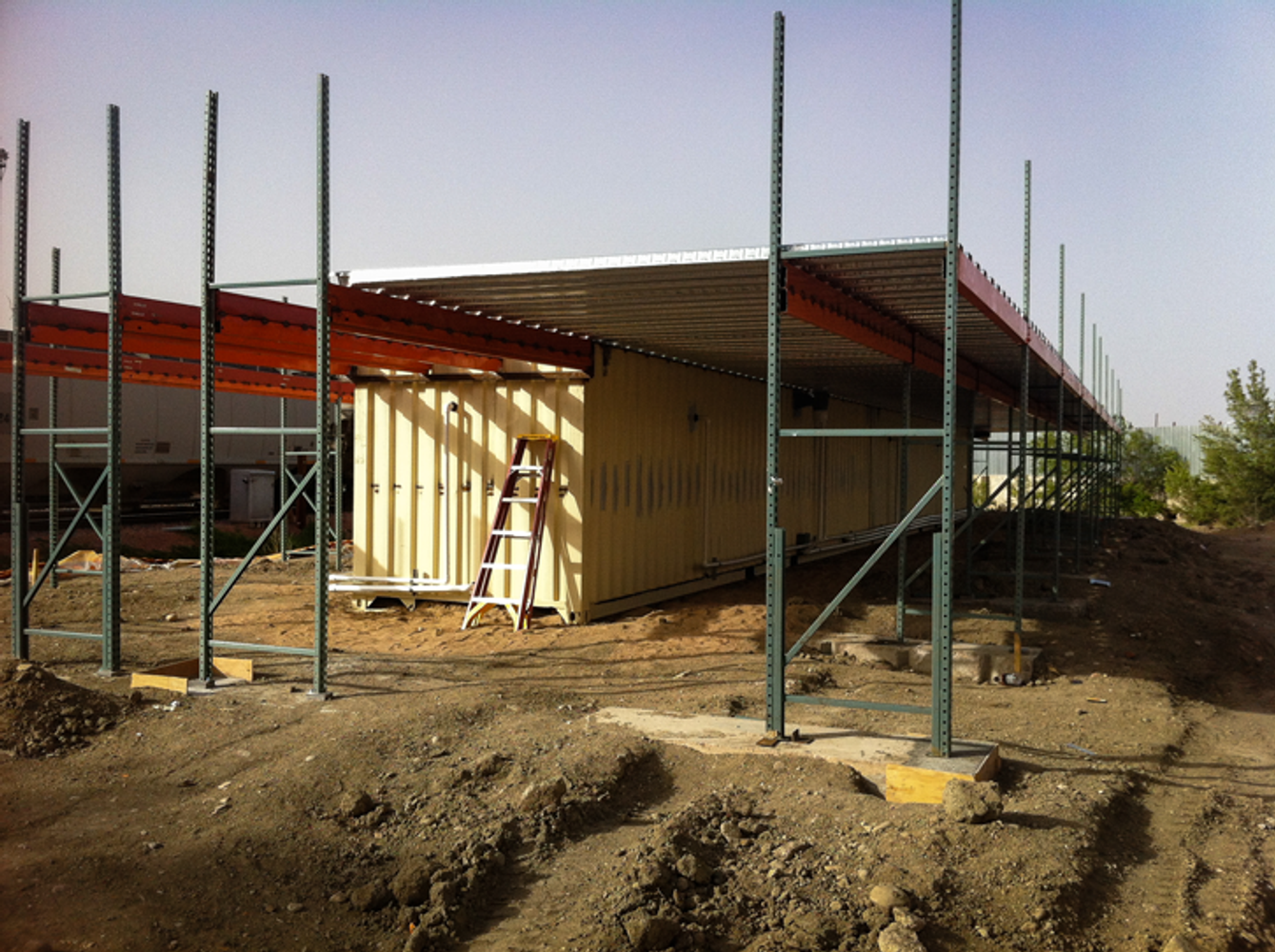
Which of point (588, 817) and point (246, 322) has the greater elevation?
point (246, 322)

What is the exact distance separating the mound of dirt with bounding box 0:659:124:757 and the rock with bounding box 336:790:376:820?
8.77 feet

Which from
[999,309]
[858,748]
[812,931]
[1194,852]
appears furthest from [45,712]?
[999,309]

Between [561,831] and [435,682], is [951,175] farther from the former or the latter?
[435,682]

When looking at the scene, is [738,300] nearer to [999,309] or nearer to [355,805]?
[999,309]

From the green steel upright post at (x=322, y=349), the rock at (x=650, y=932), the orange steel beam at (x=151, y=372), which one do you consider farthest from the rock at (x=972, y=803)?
the orange steel beam at (x=151, y=372)

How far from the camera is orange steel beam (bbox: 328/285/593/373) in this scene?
8.84 m

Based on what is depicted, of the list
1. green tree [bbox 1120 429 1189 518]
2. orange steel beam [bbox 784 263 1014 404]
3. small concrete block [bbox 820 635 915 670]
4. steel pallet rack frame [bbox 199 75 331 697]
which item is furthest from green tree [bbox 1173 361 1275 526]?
steel pallet rack frame [bbox 199 75 331 697]

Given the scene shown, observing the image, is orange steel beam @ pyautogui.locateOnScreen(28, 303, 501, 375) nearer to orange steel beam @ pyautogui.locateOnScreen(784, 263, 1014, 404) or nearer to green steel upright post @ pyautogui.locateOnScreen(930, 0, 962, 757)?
orange steel beam @ pyautogui.locateOnScreen(784, 263, 1014, 404)

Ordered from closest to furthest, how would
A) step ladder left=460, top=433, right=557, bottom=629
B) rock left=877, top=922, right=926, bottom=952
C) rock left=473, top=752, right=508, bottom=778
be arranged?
rock left=877, top=922, right=926, bottom=952
rock left=473, top=752, right=508, bottom=778
step ladder left=460, top=433, right=557, bottom=629

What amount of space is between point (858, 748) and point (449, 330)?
582 cm

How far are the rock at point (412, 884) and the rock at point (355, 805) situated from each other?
3.27 ft

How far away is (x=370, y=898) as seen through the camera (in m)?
4.75

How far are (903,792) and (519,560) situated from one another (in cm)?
704

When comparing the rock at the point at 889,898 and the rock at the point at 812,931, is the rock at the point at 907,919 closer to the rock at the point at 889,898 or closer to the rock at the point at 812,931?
the rock at the point at 889,898
